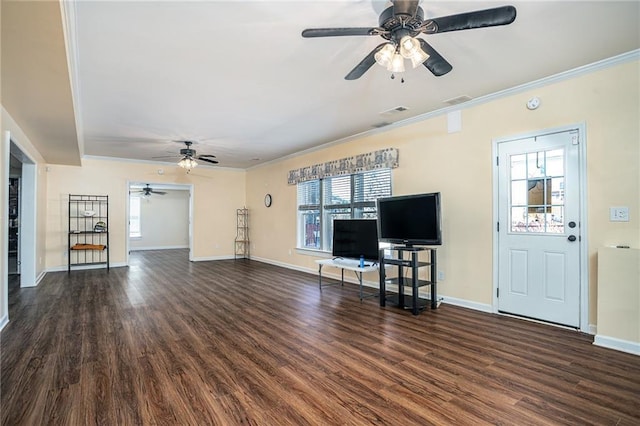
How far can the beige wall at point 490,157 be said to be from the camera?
10.0ft

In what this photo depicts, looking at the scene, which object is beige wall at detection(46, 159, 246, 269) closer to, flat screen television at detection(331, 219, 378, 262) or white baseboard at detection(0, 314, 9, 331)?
white baseboard at detection(0, 314, 9, 331)

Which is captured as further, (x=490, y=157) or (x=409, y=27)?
(x=490, y=157)

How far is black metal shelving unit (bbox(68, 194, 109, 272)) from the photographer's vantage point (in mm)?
7469

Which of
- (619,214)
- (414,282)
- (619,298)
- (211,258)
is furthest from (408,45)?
(211,258)

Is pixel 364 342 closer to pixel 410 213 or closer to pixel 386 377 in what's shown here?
pixel 386 377

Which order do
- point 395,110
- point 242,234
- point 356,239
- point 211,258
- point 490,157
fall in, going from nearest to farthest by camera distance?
1. point 490,157
2. point 395,110
3. point 356,239
4. point 211,258
5. point 242,234

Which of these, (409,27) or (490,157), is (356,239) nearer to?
(490,157)

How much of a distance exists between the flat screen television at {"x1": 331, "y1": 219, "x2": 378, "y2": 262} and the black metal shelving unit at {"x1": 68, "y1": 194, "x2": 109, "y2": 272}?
5639 mm

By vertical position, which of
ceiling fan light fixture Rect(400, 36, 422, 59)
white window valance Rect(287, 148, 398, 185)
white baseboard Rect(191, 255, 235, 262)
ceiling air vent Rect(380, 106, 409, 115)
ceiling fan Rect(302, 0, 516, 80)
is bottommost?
white baseboard Rect(191, 255, 235, 262)

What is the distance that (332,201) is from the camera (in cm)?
650

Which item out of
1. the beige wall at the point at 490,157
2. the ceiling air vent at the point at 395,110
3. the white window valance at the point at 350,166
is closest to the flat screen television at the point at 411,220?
the beige wall at the point at 490,157

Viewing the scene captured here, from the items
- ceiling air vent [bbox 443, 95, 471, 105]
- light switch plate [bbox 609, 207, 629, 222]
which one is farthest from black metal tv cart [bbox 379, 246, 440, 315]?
ceiling air vent [bbox 443, 95, 471, 105]

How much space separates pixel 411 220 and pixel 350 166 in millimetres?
1951

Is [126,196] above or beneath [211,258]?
above
